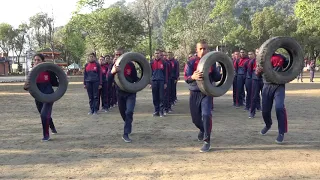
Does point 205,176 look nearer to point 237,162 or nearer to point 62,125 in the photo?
point 237,162

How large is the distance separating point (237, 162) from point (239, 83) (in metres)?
7.04

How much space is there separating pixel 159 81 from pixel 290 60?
4.21m

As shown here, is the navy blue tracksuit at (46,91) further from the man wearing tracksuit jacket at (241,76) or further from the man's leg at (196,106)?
the man wearing tracksuit jacket at (241,76)

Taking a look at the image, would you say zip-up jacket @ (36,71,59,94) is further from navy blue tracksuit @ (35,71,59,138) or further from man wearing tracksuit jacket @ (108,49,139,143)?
Answer: man wearing tracksuit jacket @ (108,49,139,143)

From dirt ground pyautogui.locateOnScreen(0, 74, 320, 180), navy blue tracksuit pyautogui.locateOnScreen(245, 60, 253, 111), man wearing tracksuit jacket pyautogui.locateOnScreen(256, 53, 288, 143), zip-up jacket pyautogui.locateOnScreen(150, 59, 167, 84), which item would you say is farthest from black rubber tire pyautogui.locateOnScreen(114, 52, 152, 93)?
navy blue tracksuit pyautogui.locateOnScreen(245, 60, 253, 111)

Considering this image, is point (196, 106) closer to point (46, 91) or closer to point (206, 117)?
point (206, 117)

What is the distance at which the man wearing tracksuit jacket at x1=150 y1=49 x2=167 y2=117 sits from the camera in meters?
10.5

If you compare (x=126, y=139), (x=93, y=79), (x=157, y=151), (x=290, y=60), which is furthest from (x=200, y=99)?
(x=93, y=79)

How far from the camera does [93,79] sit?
1102cm

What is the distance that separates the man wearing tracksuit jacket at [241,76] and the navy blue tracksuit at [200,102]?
547 cm

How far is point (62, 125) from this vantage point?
9297 millimetres

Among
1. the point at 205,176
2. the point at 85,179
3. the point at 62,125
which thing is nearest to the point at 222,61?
the point at 205,176

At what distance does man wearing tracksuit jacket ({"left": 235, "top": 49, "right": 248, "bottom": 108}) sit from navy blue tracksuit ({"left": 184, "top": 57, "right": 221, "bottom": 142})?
17.9 ft

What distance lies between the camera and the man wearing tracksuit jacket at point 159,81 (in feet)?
34.5
